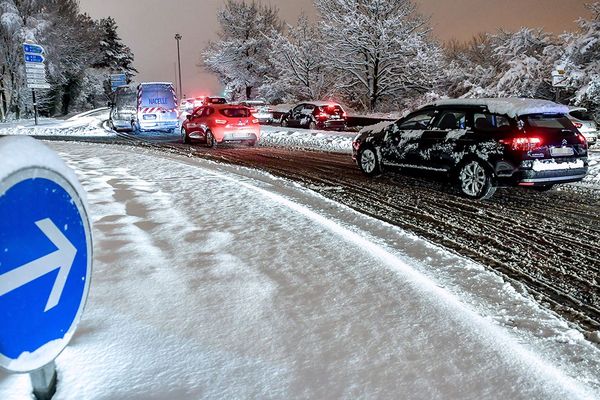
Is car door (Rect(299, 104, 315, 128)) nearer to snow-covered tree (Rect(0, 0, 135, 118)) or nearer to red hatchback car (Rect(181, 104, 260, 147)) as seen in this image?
red hatchback car (Rect(181, 104, 260, 147))

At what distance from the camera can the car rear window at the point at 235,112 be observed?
17.2m

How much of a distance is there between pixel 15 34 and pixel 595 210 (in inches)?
1522

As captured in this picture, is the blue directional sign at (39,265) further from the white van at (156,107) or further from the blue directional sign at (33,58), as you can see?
the blue directional sign at (33,58)

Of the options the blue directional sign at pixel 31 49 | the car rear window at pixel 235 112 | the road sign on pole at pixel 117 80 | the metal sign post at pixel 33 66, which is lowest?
the car rear window at pixel 235 112

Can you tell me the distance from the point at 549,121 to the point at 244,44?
45929mm

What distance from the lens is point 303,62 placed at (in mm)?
41781

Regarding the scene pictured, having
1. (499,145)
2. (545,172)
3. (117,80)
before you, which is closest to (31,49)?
(499,145)

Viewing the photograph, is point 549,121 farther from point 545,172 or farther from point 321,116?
point 321,116

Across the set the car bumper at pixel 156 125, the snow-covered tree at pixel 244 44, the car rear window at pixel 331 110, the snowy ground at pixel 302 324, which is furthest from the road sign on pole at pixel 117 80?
the snowy ground at pixel 302 324

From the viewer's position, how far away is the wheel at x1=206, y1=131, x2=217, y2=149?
56.2ft

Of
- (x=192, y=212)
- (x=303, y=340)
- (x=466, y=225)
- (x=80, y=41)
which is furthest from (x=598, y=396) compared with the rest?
(x=80, y=41)

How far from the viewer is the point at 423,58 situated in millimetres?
33406

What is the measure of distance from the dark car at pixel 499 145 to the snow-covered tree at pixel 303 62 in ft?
109

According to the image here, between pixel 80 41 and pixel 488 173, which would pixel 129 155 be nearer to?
pixel 488 173
